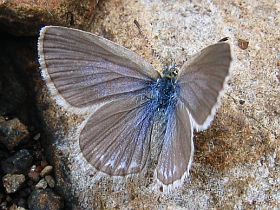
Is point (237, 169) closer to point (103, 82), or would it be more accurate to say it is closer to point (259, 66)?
point (259, 66)

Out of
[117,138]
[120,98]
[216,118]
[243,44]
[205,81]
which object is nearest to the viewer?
[205,81]

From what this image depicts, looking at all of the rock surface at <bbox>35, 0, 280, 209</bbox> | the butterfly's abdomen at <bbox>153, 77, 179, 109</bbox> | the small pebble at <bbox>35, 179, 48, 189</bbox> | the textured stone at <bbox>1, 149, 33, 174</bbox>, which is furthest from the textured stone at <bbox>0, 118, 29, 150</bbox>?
the butterfly's abdomen at <bbox>153, 77, 179, 109</bbox>

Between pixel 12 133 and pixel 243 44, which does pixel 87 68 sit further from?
pixel 243 44

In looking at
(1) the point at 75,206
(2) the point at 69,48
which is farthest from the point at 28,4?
(1) the point at 75,206

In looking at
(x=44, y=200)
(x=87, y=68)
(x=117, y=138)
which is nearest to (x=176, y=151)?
(x=117, y=138)

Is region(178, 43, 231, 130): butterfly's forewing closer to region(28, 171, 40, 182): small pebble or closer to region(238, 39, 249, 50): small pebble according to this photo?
region(238, 39, 249, 50): small pebble

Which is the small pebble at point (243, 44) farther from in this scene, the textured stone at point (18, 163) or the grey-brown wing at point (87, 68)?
the textured stone at point (18, 163)
